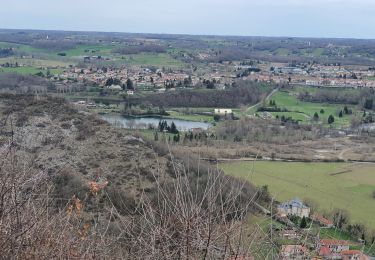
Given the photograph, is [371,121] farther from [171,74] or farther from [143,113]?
[171,74]

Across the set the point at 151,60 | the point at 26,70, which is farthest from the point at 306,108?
the point at 151,60

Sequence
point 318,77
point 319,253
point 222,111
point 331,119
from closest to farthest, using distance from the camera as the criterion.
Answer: point 319,253 → point 331,119 → point 222,111 → point 318,77

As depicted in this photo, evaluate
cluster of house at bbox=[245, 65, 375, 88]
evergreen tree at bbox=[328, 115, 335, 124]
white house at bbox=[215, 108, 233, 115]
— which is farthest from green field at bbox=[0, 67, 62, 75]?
evergreen tree at bbox=[328, 115, 335, 124]

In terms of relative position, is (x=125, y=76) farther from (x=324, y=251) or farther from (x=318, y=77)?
(x=324, y=251)

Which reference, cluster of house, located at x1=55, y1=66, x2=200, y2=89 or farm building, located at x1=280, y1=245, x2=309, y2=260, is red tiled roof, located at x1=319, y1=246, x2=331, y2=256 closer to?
farm building, located at x1=280, y1=245, x2=309, y2=260

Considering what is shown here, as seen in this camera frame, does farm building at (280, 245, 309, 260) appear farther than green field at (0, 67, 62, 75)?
No

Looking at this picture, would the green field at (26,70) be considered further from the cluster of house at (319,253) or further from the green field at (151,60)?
the cluster of house at (319,253)

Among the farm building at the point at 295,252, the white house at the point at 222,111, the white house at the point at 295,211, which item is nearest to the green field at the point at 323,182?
the white house at the point at 295,211

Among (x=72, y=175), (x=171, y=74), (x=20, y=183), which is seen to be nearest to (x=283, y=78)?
(x=171, y=74)
